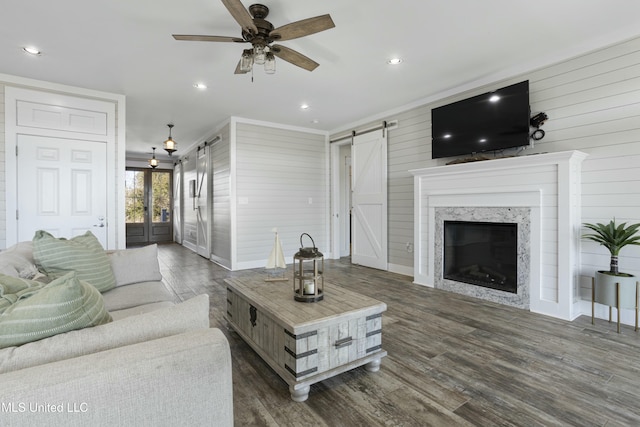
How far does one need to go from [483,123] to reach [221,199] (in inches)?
185

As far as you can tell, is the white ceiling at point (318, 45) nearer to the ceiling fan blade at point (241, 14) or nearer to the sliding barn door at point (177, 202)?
the ceiling fan blade at point (241, 14)

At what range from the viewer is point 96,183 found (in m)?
4.36

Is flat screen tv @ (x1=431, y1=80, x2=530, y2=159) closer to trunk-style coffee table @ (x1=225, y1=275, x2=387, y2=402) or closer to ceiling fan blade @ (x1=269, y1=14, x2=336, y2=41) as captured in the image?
ceiling fan blade @ (x1=269, y1=14, x2=336, y2=41)

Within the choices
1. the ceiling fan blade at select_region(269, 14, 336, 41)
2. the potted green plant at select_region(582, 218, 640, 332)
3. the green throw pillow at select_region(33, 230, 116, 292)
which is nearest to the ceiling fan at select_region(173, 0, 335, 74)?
the ceiling fan blade at select_region(269, 14, 336, 41)

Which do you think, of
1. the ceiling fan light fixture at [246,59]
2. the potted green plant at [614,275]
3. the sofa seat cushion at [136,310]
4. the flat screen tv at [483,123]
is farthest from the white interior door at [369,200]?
the sofa seat cushion at [136,310]

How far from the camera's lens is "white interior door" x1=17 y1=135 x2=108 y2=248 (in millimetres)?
3943

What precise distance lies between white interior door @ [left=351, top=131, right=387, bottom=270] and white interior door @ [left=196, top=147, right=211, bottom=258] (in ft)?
10.9

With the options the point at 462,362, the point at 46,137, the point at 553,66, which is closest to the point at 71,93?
the point at 46,137

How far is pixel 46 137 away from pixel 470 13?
5137 millimetres

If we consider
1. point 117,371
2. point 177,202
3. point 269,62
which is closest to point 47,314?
point 117,371

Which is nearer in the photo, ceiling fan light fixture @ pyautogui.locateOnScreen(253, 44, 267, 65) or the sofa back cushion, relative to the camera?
the sofa back cushion

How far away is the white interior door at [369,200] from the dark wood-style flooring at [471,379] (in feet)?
7.68

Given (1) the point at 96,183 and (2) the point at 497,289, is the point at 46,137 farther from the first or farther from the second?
(2) the point at 497,289

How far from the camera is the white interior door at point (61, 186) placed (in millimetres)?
3943
